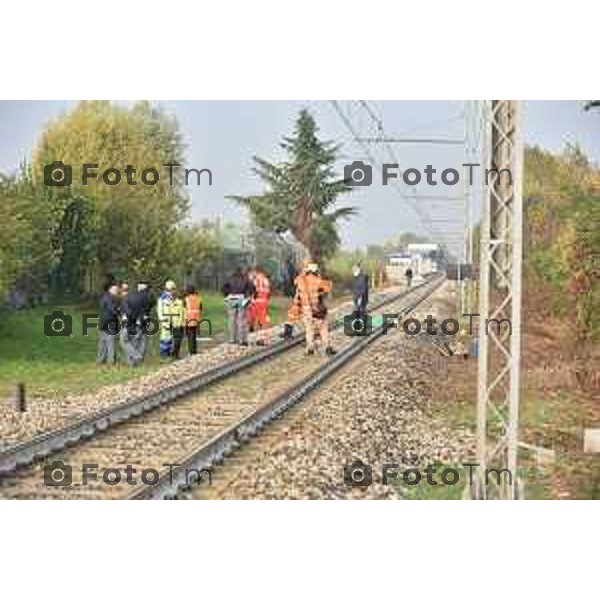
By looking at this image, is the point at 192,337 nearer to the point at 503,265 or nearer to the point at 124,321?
the point at 124,321

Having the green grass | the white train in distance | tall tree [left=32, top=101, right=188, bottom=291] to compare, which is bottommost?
the green grass

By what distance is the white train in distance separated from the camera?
7285mm

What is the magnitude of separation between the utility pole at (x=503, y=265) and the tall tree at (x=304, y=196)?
0.99m

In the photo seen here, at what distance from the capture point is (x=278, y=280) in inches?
296

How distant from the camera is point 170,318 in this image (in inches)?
300

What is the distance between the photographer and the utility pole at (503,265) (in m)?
6.79

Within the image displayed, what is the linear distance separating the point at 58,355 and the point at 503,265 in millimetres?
2910

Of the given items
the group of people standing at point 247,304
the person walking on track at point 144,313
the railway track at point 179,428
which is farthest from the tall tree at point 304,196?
the person walking on track at point 144,313

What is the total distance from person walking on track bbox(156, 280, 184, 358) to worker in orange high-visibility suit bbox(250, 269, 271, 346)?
485mm

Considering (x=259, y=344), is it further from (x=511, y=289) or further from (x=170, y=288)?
(x=511, y=289)

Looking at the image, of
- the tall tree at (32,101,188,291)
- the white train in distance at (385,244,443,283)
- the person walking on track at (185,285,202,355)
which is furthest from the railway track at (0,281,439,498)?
the tall tree at (32,101,188,291)

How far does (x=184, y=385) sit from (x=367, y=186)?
1.86 m

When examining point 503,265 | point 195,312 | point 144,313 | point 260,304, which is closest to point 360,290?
point 260,304

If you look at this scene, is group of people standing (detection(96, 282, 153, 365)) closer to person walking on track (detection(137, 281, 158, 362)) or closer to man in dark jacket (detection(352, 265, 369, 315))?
person walking on track (detection(137, 281, 158, 362))
